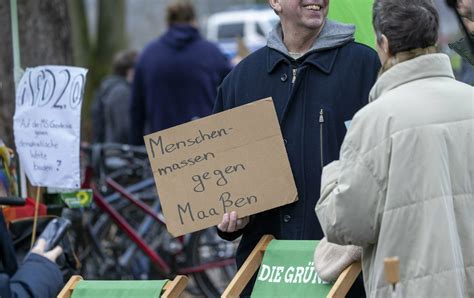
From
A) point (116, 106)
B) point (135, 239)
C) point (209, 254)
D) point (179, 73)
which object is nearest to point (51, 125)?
point (135, 239)

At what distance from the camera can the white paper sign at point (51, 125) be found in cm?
664

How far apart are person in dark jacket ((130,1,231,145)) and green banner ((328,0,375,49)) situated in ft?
14.4

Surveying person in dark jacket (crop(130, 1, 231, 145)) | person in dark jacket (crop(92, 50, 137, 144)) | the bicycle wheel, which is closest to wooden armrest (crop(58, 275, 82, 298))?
the bicycle wheel

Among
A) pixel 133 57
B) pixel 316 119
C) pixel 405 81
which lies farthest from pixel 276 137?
pixel 133 57

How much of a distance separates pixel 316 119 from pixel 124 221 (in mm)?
4573

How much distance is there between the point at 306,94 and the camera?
208 inches

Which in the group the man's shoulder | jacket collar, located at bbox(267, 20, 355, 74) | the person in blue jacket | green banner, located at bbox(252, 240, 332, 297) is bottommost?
the person in blue jacket

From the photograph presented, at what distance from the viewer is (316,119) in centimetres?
523

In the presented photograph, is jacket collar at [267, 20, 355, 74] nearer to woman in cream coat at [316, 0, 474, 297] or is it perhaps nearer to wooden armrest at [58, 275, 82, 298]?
woman in cream coat at [316, 0, 474, 297]

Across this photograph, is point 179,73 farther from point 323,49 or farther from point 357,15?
point 323,49

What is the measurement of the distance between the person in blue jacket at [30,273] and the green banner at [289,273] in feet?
3.44

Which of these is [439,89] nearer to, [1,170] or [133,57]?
[1,170]

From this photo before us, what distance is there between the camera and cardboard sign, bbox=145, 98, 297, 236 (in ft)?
17.1

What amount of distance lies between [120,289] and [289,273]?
2.27ft
